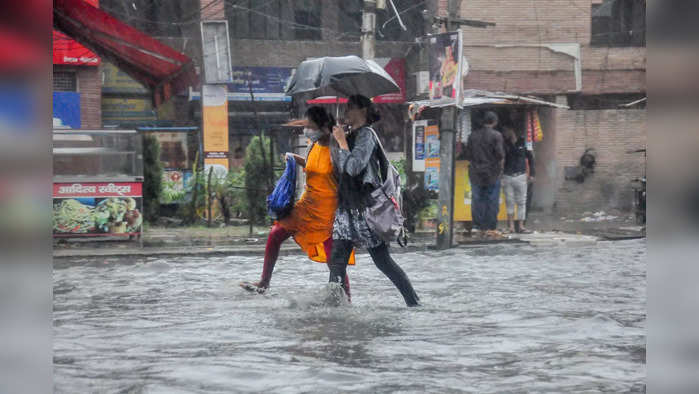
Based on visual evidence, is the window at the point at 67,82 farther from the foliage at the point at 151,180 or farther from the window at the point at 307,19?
the window at the point at 307,19

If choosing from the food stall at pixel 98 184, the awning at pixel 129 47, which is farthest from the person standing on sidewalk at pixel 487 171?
the food stall at pixel 98 184

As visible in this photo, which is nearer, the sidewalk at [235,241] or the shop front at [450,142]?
the sidewalk at [235,241]

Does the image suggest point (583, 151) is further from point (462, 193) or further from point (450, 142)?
point (450, 142)

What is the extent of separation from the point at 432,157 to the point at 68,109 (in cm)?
1034

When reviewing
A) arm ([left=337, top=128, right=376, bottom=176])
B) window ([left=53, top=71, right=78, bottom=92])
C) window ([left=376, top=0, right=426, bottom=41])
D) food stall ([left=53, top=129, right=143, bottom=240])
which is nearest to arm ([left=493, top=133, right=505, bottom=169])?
food stall ([left=53, top=129, right=143, bottom=240])

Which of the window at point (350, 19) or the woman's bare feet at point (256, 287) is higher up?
the window at point (350, 19)

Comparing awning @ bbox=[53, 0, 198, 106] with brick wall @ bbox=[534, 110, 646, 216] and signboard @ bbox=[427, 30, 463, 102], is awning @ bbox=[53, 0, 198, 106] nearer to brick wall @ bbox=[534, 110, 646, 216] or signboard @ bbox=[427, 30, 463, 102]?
signboard @ bbox=[427, 30, 463, 102]

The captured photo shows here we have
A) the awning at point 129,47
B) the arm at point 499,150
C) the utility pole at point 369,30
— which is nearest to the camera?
the awning at point 129,47

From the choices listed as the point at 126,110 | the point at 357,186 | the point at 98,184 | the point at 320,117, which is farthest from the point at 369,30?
the point at 357,186

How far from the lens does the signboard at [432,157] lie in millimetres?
16078

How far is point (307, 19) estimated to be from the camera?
971 inches

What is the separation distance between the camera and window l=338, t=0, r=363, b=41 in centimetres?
2467
